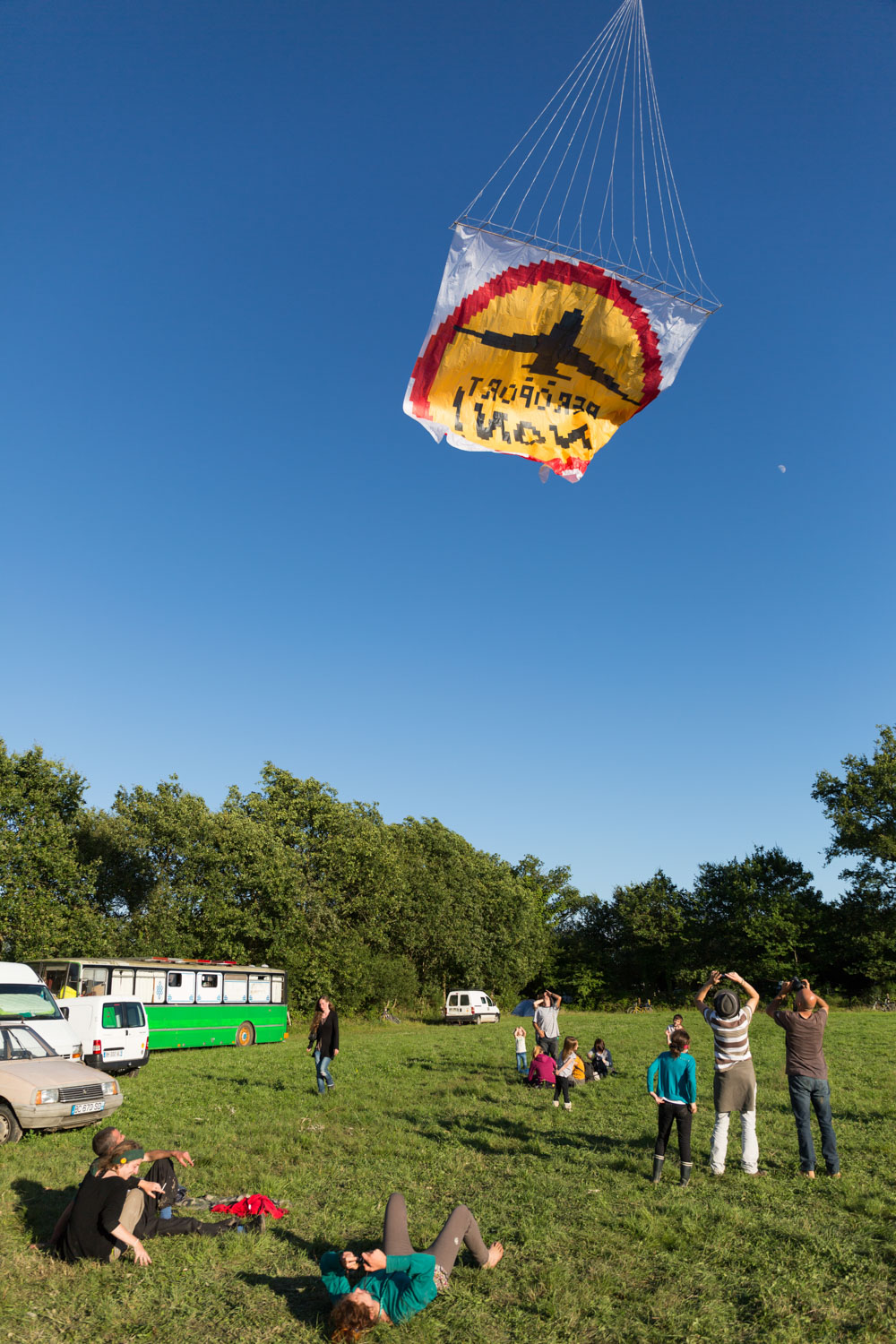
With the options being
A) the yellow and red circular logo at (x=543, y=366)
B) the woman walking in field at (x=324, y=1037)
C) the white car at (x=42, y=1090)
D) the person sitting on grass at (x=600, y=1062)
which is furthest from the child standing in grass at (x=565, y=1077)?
the yellow and red circular logo at (x=543, y=366)

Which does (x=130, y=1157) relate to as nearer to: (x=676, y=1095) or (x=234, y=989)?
(x=676, y=1095)

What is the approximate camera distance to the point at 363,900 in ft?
175

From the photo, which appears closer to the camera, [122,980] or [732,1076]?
[732,1076]

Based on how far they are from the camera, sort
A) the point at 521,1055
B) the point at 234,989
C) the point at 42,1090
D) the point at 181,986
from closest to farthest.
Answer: the point at 42,1090
the point at 521,1055
the point at 181,986
the point at 234,989

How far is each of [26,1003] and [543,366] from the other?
15133mm

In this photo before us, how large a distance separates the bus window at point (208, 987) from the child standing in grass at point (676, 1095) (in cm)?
2803

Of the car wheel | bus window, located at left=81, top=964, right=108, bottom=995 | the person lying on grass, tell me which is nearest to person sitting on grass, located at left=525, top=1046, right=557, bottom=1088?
the car wheel

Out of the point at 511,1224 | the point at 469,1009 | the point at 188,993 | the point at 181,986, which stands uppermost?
the point at 511,1224

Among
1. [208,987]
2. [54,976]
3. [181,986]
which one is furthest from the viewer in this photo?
[208,987]

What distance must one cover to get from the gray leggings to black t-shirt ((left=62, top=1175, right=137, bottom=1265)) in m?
2.58

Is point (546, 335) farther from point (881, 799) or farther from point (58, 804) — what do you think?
point (881, 799)

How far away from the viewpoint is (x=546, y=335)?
10602 mm

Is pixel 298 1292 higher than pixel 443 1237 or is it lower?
lower

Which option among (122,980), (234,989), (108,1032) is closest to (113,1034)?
(108,1032)
